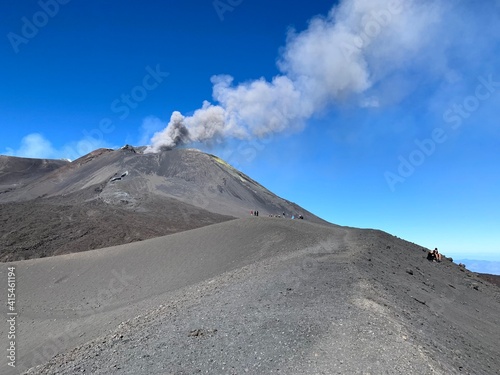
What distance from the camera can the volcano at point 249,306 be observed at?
6.78 m

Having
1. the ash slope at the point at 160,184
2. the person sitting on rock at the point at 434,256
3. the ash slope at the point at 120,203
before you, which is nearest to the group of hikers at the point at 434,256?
the person sitting on rock at the point at 434,256

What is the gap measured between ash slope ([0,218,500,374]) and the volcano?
0.14ft

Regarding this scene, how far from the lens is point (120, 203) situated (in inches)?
2087

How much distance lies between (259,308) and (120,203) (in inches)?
1880

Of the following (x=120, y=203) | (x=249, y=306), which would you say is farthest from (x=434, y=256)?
(x=120, y=203)

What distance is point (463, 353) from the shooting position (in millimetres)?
8344

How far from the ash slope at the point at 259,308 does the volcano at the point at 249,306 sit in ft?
0.14

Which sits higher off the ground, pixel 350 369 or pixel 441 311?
pixel 441 311

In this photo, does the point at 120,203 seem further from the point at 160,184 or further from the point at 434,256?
the point at 434,256

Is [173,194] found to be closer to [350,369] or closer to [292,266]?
[292,266]

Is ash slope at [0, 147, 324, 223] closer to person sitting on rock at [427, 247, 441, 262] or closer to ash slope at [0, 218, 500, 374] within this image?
ash slope at [0, 218, 500, 374]

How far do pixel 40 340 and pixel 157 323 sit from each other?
27.6 feet

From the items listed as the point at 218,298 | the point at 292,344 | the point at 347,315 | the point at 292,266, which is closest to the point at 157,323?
the point at 218,298

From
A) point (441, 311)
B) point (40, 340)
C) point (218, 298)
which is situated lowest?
point (40, 340)
